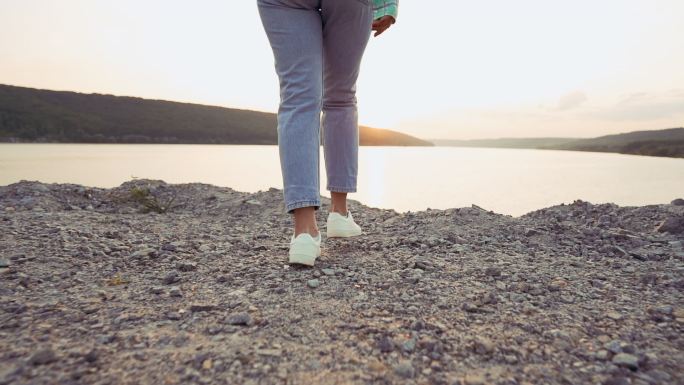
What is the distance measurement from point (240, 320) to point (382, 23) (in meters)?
1.92

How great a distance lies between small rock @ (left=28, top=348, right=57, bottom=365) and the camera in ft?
3.77

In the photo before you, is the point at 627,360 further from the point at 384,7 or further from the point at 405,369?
the point at 384,7

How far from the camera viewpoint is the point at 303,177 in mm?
2084

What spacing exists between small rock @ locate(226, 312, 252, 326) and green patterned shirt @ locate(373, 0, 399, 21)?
→ 72.6 inches

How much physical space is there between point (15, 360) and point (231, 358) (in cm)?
59

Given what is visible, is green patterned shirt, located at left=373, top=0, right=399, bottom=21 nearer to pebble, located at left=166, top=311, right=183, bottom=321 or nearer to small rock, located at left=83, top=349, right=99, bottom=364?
pebble, located at left=166, top=311, right=183, bottom=321

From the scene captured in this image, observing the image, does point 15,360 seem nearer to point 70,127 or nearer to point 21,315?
point 21,315

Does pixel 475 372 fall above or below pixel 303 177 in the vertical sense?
below

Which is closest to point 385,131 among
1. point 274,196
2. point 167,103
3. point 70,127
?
point 167,103

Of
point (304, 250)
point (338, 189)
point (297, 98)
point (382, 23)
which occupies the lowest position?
point (304, 250)

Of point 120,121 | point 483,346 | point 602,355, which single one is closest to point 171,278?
point 483,346

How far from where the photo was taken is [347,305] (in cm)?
161

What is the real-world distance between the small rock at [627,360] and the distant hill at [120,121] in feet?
116

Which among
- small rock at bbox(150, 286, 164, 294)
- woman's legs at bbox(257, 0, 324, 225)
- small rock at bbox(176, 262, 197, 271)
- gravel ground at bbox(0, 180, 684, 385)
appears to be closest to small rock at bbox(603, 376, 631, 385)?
gravel ground at bbox(0, 180, 684, 385)
